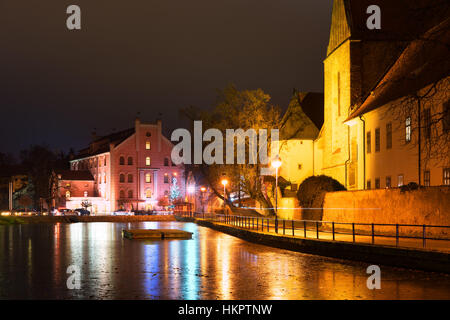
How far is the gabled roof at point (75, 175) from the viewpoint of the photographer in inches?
3847

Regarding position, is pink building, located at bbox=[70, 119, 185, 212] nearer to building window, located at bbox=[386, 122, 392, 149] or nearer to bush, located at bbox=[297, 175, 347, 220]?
bush, located at bbox=[297, 175, 347, 220]

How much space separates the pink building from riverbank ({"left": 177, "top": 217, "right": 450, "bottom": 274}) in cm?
6838

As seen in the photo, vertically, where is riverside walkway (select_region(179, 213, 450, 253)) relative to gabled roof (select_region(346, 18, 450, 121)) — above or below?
below

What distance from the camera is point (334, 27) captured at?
49.0 meters

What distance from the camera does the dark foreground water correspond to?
41.5 feet

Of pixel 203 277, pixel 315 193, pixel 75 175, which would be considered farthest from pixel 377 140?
pixel 75 175

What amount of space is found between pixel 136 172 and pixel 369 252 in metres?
79.6

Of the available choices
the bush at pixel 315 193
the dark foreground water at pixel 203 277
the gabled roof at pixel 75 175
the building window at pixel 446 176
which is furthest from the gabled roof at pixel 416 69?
the gabled roof at pixel 75 175

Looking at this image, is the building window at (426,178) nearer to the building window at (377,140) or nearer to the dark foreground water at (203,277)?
the building window at (377,140)

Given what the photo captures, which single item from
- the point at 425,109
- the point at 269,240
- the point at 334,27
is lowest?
the point at 269,240

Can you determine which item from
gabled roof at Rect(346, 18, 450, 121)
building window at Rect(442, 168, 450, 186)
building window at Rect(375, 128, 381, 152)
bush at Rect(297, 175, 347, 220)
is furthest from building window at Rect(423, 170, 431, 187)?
bush at Rect(297, 175, 347, 220)

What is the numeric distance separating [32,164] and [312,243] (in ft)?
352
